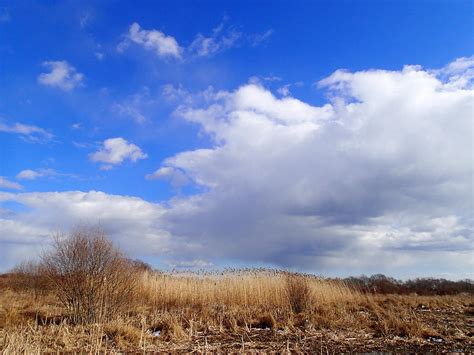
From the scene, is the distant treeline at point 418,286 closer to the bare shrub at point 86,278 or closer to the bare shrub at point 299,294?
the bare shrub at point 299,294

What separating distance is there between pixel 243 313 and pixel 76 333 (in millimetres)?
6144

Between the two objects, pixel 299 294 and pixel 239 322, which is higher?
pixel 299 294

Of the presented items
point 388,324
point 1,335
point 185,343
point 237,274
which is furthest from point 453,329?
point 1,335

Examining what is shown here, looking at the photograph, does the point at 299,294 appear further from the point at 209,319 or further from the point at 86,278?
the point at 86,278

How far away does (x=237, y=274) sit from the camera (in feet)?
65.8

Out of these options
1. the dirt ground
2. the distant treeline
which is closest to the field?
the dirt ground

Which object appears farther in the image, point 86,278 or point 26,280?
point 26,280

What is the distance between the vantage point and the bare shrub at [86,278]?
13.1m

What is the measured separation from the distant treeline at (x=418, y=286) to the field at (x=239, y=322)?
15.9m

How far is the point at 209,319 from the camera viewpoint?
14242mm

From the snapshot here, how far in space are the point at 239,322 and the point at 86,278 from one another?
5061 millimetres

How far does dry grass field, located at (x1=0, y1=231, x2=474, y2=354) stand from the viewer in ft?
33.8

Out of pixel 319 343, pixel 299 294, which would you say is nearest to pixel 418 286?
pixel 299 294

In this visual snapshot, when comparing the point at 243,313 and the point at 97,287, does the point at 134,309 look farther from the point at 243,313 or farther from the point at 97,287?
the point at 243,313
